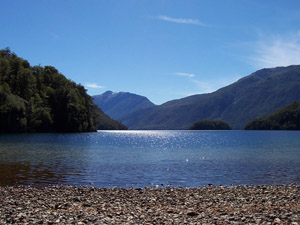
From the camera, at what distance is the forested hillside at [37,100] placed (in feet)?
430

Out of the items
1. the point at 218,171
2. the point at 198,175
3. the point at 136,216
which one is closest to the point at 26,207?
the point at 136,216

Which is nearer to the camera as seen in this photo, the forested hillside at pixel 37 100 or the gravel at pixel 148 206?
the gravel at pixel 148 206

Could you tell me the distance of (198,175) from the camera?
1353 inches

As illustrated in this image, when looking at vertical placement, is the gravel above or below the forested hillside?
below

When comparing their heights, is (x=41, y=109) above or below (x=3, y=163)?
Answer: above

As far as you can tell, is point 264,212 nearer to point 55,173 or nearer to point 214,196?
point 214,196

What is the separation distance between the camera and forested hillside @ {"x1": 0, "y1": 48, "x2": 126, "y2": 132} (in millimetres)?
131000

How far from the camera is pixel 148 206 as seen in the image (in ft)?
60.2

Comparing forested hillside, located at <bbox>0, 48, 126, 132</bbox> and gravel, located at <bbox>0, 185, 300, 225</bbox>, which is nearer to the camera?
gravel, located at <bbox>0, 185, 300, 225</bbox>

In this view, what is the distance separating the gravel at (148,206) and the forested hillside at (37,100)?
116069 mm

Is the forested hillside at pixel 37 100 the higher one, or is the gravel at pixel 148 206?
the forested hillside at pixel 37 100

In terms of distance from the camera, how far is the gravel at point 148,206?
13984 millimetres

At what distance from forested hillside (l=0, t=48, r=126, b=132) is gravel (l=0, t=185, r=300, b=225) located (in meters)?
116

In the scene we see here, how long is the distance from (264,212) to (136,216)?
21.9ft
